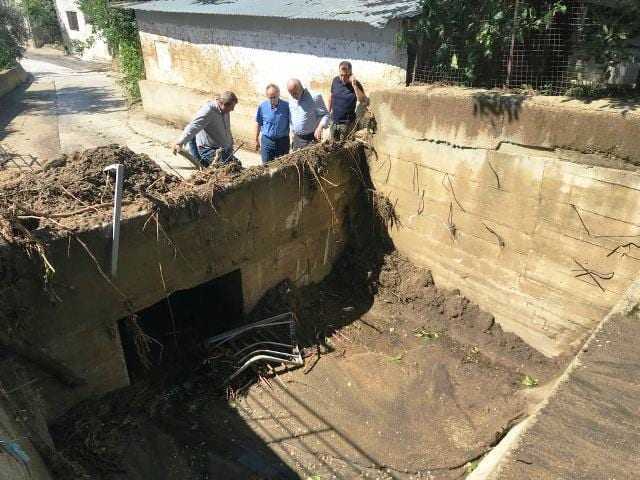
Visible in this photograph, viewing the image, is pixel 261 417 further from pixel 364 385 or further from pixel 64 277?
pixel 64 277

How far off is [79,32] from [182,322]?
106 feet

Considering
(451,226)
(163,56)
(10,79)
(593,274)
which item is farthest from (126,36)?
(593,274)

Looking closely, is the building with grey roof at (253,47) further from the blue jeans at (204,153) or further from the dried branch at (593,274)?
the dried branch at (593,274)

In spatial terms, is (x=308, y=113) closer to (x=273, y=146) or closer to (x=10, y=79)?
(x=273, y=146)

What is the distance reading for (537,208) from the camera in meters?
5.80

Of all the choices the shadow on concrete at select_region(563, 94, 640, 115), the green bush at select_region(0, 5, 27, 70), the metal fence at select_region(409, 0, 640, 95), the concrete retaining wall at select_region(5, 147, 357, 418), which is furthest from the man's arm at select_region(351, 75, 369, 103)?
the green bush at select_region(0, 5, 27, 70)

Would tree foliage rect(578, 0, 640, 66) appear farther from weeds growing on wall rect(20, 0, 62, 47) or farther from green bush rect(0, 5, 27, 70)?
weeds growing on wall rect(20, 0, 62, 47)

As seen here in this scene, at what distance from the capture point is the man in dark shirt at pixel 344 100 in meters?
7.48

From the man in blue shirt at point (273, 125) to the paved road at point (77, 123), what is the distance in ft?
3.89

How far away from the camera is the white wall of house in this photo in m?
29.3

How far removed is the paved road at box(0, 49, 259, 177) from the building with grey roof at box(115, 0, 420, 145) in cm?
113

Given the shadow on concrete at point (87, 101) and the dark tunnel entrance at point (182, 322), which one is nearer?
the dark tunnel entrance at point (182, 322)

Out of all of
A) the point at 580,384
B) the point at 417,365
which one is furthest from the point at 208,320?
the point at 580,384

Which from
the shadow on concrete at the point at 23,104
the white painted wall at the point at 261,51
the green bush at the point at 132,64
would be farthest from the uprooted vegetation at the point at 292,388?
the green bush at the point at 132,64
